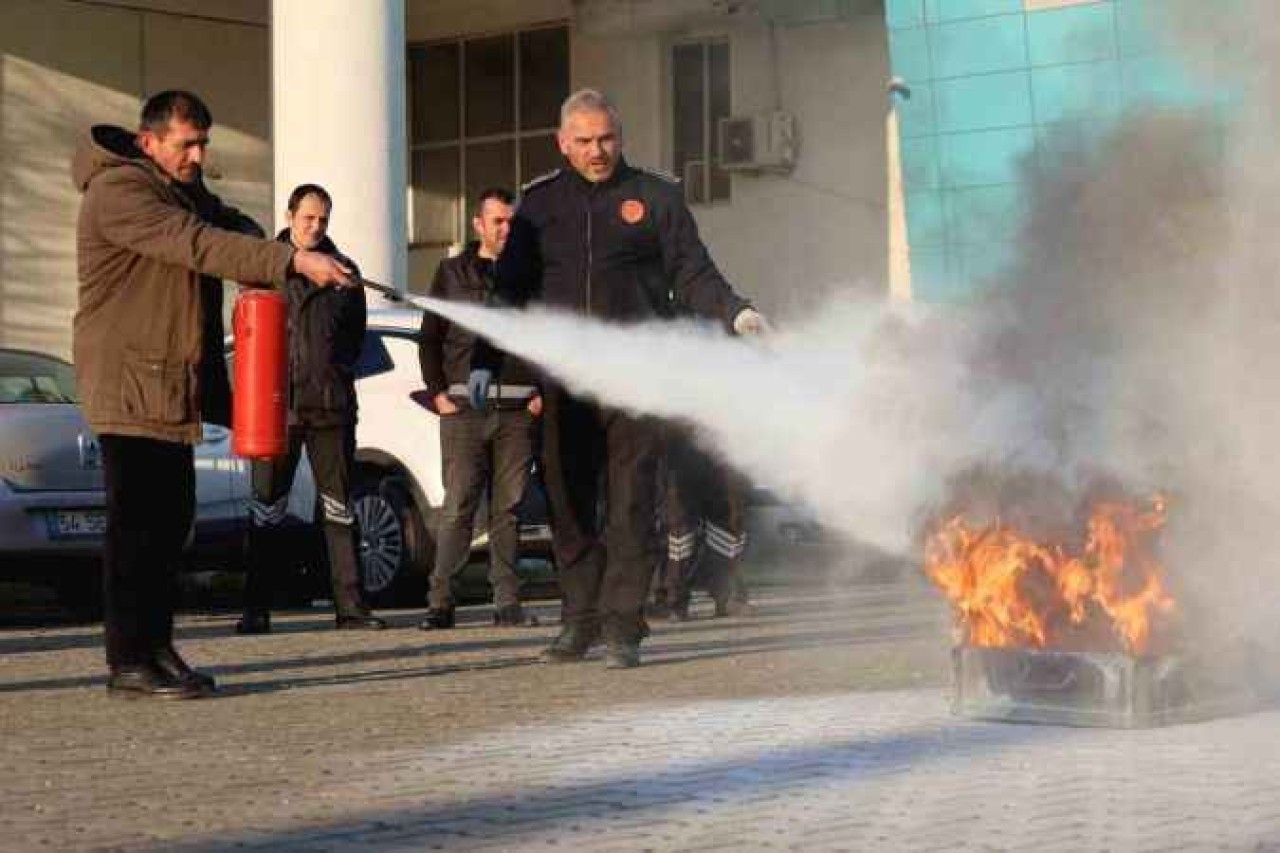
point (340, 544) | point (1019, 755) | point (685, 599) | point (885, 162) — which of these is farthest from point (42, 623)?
point (885, 162)

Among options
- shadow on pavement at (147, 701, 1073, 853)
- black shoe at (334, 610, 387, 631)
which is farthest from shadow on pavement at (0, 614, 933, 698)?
shadow on pavement at (147, 701, 1073, 853)

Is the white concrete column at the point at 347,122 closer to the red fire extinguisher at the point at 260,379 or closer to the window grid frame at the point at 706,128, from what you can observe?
the window grid frame at the point at 706,128

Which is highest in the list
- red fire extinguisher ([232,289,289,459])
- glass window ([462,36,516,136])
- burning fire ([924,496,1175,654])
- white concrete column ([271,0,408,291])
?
glass window ([462,36,516,136])

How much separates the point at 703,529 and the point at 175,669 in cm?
568

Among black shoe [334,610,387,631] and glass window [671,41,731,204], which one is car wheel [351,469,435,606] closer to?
black shoe [334,610,387,631]

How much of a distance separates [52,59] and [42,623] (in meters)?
16.2

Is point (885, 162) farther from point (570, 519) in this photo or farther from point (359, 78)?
point (570, 519)

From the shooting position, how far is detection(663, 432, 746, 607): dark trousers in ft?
48.5

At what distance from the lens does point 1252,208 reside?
9.53m

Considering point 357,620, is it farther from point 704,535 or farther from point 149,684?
point 149,684

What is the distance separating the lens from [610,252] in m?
11.3

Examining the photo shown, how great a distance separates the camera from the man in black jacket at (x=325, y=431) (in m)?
13.9

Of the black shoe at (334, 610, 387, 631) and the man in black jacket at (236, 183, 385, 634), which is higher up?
the man in black jacket at (236, 183, 385, 634)

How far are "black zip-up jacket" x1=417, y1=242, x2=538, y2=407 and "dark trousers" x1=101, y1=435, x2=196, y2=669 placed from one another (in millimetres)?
3926
